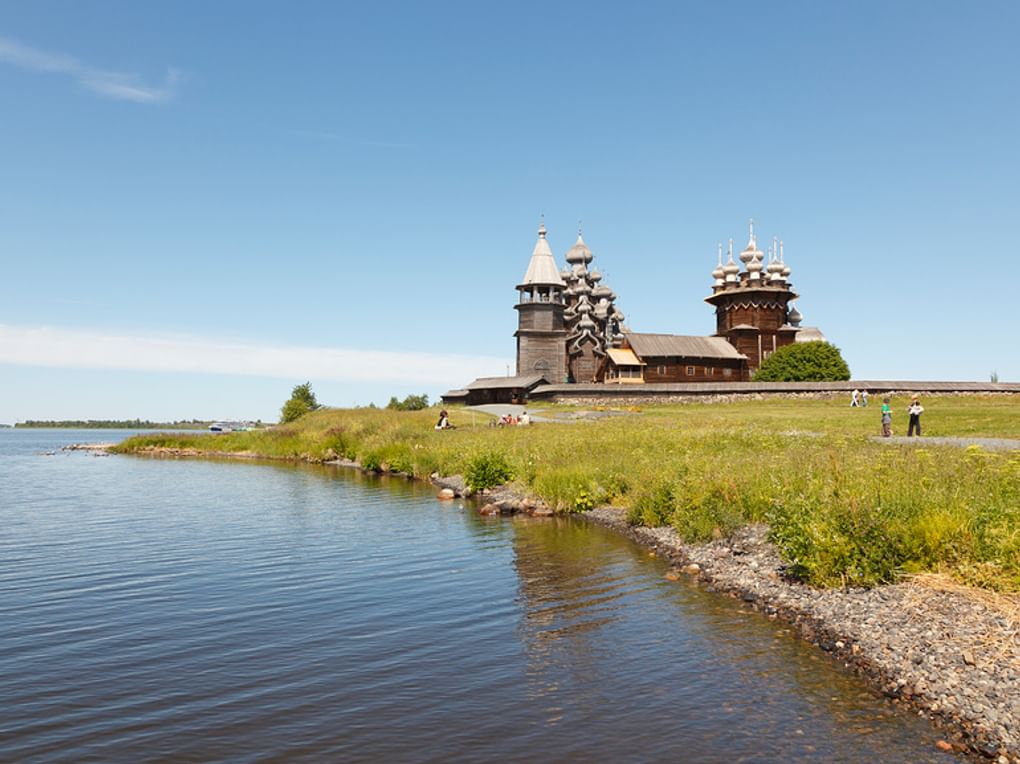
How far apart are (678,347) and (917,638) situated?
76.0 metres

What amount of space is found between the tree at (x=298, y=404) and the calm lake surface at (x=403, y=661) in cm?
6409

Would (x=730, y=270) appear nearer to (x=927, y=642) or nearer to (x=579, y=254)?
(x=579, y=254)

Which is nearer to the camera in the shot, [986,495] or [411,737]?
[411,737]

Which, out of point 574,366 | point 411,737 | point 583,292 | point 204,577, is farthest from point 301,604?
point 583,292

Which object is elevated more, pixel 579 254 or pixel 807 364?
pixel 579 254

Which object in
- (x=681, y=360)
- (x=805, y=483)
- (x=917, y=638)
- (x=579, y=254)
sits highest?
(x=579, y=254)

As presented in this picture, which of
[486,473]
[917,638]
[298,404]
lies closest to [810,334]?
[298,404]

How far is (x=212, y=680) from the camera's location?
10.6 meters

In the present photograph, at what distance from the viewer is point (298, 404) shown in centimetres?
8550

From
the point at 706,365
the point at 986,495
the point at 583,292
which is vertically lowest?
the point at 986,495

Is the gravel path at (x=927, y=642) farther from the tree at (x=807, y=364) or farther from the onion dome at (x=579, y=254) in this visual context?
the onion dome at (x=579, y=254)

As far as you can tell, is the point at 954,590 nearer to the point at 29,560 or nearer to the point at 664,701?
the point at 664,701

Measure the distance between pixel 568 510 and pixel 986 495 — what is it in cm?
1299

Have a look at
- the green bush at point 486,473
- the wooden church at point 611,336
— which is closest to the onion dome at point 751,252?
the wooden church at point 611,336
